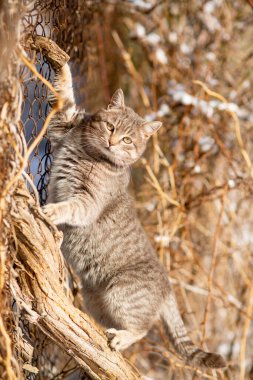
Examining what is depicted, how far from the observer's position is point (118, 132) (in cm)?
283

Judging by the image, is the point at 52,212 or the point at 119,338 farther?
the point at 119,338

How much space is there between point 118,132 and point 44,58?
56cm

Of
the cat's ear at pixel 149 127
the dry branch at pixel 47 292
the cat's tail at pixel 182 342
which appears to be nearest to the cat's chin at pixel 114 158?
the cat's ear at pixel 149 127

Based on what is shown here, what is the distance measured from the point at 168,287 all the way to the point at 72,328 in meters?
0.88

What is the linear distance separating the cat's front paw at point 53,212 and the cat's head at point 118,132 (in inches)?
19.4

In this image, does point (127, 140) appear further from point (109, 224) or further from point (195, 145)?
point (195, 145)

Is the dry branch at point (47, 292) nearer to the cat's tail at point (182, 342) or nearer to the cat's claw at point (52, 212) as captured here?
the cat's claw at point (52, 212)

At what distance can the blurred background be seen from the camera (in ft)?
13.9

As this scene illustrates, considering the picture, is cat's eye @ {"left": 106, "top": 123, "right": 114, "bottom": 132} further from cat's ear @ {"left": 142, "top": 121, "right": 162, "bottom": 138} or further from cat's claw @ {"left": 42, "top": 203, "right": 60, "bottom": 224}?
cat's claw @ {"left": 42, "top": 203, "right": 60, "bottom": 224}

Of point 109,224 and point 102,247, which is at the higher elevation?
point 109,224

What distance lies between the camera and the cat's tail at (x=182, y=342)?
2775 mm

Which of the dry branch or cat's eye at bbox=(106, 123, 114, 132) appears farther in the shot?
cat's eye at bbox=(106, 123, 114, 132)

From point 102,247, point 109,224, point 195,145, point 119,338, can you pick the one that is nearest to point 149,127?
point 109,224

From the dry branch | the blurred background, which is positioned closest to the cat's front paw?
the dry branch
